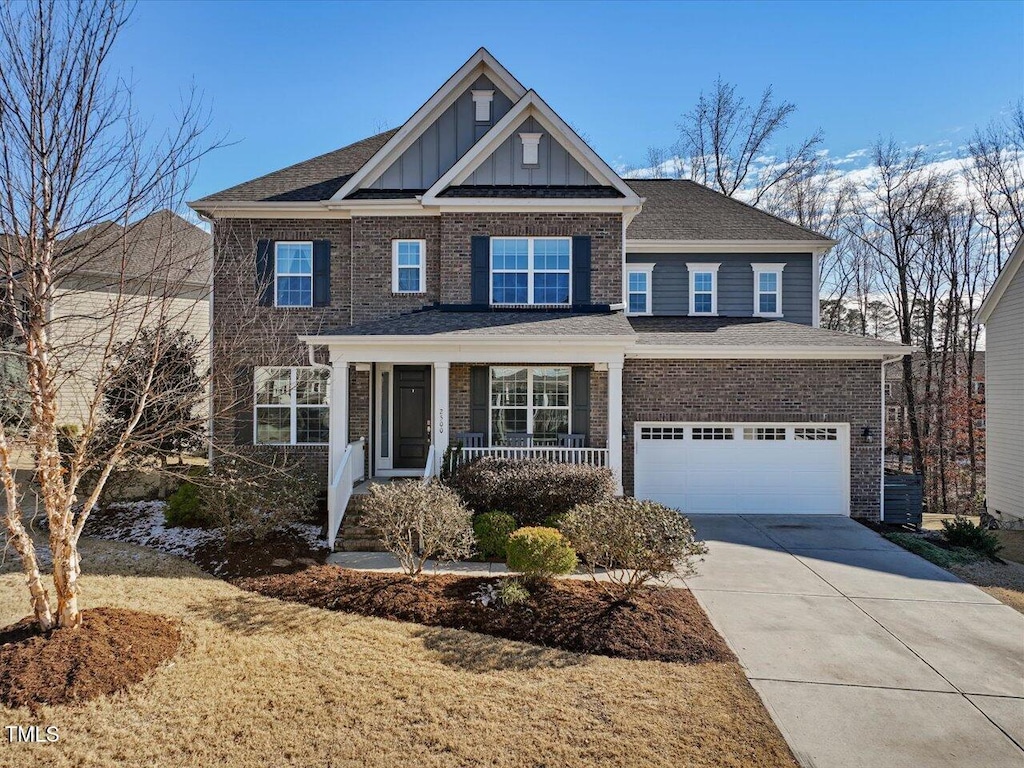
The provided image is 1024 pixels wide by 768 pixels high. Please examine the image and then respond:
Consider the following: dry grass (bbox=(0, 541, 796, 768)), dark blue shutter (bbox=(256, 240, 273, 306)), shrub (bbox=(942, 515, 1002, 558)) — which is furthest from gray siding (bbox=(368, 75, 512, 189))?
shrub (bbox=(942, 515, 1002, 558))

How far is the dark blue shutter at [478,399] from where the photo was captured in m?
11.2

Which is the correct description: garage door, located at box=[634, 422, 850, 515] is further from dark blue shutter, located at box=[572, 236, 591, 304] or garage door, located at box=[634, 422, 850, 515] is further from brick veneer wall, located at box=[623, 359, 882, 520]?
dark blue shutter, located at box=[572, 236, 591, 304]

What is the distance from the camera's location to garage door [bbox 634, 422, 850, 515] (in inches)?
451

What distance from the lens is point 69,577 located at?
17.3 ft

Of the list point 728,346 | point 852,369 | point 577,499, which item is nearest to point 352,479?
point 577,499

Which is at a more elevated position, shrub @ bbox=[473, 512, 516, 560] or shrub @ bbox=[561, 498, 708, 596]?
shrub @ bbox=[561, 498, 708, 596]

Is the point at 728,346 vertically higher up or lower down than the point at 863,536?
higher up

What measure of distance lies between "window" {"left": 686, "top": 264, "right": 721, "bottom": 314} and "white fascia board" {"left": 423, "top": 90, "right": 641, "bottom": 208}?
398 cm

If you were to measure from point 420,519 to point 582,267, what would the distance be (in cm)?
671

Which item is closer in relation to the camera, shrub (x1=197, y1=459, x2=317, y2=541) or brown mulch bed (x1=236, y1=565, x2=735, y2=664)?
brown mulch bed (x1=236, y1=565, x2=735, y2=664)

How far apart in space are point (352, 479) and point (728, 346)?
313 inches

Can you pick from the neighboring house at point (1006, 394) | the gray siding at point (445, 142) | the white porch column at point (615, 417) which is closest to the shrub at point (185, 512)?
the white porch column at point (615, 417)

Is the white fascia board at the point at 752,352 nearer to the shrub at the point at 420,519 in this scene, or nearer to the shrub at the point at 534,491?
the shrub at the point at 534,491

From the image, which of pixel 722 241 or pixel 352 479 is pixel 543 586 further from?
pixel 722 241
